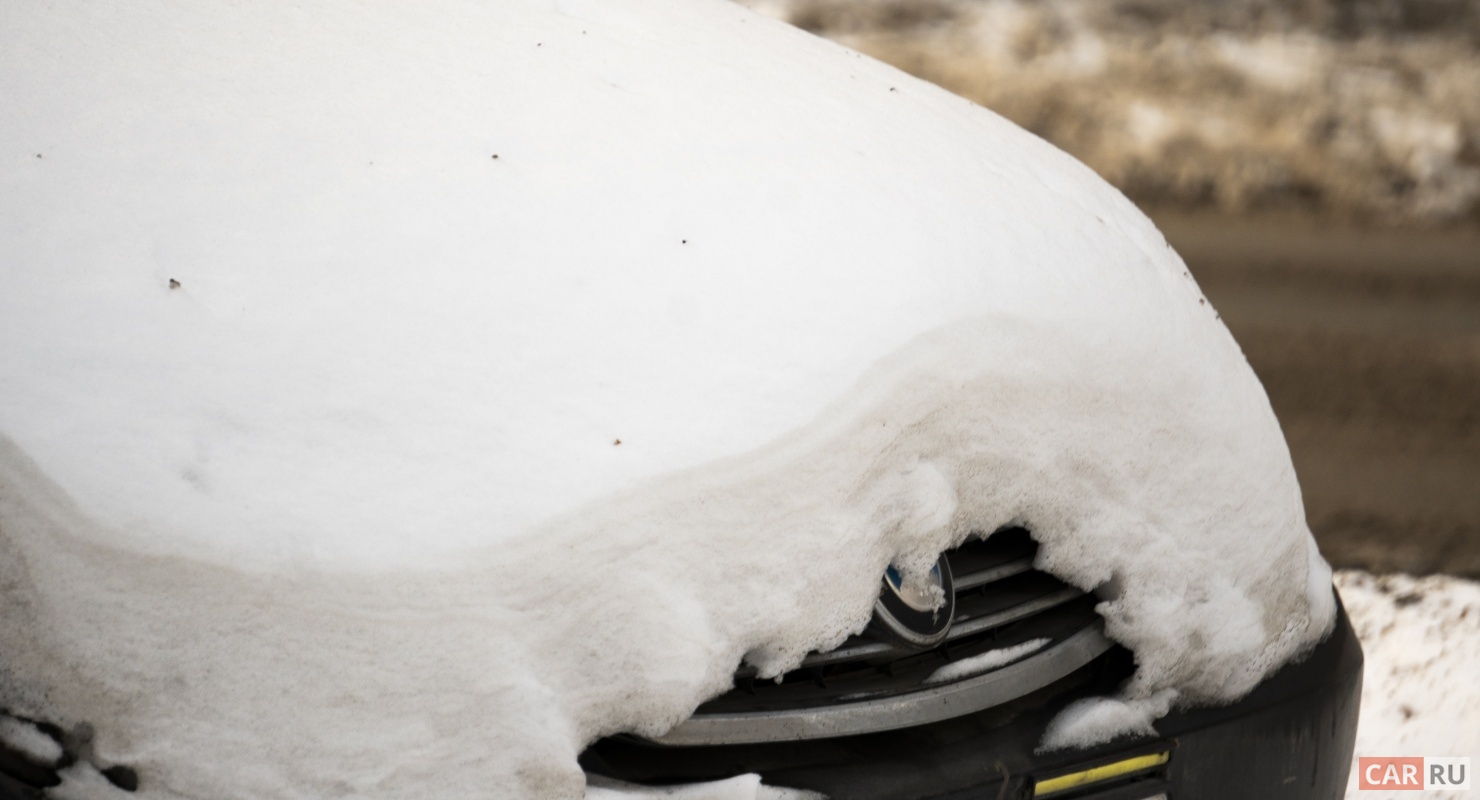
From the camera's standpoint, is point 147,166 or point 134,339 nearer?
point 134,339

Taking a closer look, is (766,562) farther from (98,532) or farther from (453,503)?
(98,532)

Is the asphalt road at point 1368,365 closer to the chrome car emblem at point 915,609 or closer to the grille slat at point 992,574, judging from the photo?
the grille slat at point 992,574

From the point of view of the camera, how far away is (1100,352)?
1.52m

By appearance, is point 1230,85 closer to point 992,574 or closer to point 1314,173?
point 1314,173

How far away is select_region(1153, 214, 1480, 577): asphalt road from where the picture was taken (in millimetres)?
3512

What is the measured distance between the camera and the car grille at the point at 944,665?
1.31 meters

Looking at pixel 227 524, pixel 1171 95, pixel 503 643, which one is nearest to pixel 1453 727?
pixel 503 643

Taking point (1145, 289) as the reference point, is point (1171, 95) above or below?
above

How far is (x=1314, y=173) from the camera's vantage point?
6496 mm

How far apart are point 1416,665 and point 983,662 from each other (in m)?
1.76

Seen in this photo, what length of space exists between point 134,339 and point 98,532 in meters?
0.18

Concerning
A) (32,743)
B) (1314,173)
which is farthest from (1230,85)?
(32,743)

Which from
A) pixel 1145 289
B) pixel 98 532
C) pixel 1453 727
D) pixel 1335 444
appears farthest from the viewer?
pixel 1335 444

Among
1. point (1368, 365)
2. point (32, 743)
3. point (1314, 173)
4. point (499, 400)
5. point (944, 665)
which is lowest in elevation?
point (32, 743)
